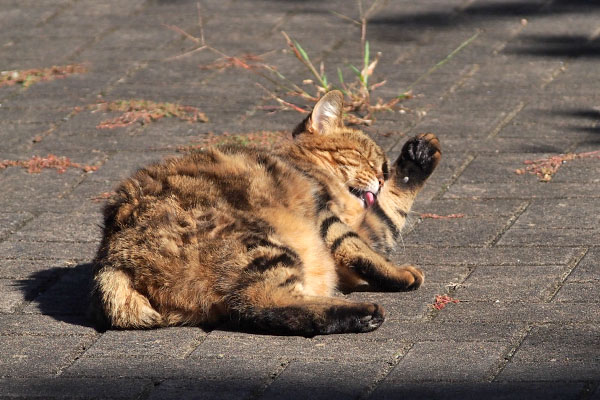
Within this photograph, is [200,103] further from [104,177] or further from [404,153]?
[404,153]

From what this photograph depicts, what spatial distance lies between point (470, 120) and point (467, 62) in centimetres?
112

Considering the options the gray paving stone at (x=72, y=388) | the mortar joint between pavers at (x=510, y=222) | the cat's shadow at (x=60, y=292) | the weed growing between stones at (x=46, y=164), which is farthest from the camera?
the weed growing between stones at (x=46, y=164)

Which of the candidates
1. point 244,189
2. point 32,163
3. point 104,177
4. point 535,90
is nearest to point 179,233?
point 244,189

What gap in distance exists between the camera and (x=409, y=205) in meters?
5.33

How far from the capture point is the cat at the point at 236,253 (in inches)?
160

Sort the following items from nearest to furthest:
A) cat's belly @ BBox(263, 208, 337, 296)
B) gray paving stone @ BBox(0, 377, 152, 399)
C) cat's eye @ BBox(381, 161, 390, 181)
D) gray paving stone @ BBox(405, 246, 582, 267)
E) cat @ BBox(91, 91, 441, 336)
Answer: gray paving stone @ BBox(0, 377, 152, 399) → cat @ BBox(91, 91, 441, 336) → cat's belly @ BBox(263, 208, 337, 296) → gray paving stone @ BBox(405, 246, 582, 267) → cat's eye @ BBox(381, 161, 390, 181)

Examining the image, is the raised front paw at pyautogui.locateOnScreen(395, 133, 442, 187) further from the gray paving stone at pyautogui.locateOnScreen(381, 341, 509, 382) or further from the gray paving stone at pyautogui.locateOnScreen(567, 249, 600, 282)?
the gray paving stone at pyautogui.locateOnScreen(381, 341, 509, 382)

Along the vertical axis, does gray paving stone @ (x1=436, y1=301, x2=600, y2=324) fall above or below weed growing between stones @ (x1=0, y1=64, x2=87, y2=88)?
above

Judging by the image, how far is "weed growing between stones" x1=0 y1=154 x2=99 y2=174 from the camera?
6258 millimetres

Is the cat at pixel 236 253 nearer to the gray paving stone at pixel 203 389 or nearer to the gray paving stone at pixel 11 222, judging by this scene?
the gray paving stone at pixel 203 389

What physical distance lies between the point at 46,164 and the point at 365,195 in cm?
216

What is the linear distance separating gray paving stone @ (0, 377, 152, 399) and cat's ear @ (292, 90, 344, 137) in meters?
2.00

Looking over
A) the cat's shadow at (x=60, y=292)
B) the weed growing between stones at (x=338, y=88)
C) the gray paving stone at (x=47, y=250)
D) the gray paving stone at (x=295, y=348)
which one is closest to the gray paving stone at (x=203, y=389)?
the gray paving stone at (x=295, y=348)

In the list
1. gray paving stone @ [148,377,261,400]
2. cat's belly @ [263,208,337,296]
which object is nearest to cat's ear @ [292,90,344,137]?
cat's belly @ [263,208,337,296]
